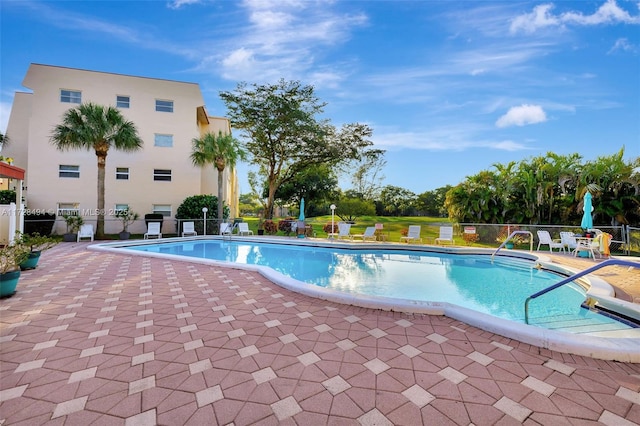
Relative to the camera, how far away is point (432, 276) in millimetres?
8094

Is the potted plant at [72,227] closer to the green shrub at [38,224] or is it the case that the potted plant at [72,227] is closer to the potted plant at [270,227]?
the green shrub at [38,224]

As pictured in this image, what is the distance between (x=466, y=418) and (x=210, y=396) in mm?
1880

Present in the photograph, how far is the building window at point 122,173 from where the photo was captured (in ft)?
59.4

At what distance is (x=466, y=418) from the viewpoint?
1983 millimetres

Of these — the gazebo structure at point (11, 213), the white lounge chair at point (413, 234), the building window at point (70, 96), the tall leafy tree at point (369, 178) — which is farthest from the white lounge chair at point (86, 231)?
the tall leafy tree at point (369, 178)

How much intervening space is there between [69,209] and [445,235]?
21.4 metres

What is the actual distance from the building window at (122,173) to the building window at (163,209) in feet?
8.14

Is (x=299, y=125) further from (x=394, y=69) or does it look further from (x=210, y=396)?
(x=210, y=396)

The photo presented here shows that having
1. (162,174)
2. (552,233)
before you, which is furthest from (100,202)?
(552,233)

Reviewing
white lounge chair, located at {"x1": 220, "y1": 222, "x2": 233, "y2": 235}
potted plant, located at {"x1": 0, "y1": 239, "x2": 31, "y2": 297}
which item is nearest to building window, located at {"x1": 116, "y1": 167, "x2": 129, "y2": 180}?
white lounge chair, located at {"x1": 220, "y1": 222, "x2": 233, "y2": 235}

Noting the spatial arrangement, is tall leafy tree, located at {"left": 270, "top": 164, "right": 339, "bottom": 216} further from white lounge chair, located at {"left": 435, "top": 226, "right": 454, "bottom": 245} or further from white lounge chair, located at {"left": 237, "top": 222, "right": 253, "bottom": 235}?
white lounge chair, located at {"left": 435, "top": 226, "right": 454, "bottom": 245}

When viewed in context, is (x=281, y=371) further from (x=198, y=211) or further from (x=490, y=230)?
(x=198, y=211)

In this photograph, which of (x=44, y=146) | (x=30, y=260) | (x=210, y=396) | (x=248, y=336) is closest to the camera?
(x=210, y=396)

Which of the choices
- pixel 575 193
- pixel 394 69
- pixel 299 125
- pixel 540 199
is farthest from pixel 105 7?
pixel 575 193
